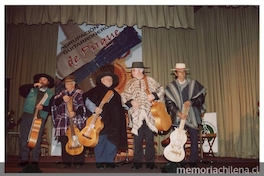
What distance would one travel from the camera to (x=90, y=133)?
5469 mm

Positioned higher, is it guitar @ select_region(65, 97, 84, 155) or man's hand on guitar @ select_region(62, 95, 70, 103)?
man's hand on guitar @ select_region(62, 95, 70, 103)

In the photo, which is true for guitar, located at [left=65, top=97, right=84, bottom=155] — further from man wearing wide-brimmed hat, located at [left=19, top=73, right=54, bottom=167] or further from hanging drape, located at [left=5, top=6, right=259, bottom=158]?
hanging drape, located at [left=5, top=6, right=259, bottom=158]

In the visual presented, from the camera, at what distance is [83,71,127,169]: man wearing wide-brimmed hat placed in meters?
5.55

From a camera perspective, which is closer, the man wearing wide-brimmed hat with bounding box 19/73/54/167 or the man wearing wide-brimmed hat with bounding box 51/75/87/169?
the man wearing wide-brimmed hat with bounding box 51/75/87/169

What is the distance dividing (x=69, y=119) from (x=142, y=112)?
3.83 ft

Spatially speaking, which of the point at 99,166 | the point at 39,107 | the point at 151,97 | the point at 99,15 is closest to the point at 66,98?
the point at 39,107

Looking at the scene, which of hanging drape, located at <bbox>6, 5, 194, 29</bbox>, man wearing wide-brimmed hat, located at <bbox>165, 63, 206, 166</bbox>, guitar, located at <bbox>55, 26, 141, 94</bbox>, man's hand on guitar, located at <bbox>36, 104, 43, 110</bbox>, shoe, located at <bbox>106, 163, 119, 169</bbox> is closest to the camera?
shoe, located at <bbox>106, 163, 119, 169</bbox>

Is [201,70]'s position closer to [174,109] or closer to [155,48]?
[155,48]

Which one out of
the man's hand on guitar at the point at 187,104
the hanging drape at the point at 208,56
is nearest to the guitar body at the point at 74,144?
the hanging drape at the point at 208,56

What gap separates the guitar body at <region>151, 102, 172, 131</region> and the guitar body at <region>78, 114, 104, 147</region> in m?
0.87

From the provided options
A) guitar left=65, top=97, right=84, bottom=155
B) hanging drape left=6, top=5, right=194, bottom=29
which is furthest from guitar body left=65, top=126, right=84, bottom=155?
→ hanging drape left=6, top=5, right=194, bottom=29

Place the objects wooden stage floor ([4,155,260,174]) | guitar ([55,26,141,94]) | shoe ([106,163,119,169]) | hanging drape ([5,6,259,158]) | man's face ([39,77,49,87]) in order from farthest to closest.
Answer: guitar ([55,26,141,94]), hanging drape ([5,6,259,158]), man's face ([39,77,49,87]), shoe ([106,163,119,169]), wooden stage floor ([4,155,260,174])

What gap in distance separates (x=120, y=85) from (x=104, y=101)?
123cm

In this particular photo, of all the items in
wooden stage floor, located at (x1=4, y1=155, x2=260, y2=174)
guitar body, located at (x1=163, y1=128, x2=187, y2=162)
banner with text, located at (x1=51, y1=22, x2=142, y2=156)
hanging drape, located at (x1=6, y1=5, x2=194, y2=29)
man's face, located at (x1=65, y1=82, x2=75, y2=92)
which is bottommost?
wooden stage floor, located at (x1=4, y1=155, x2=260, y2=174)
